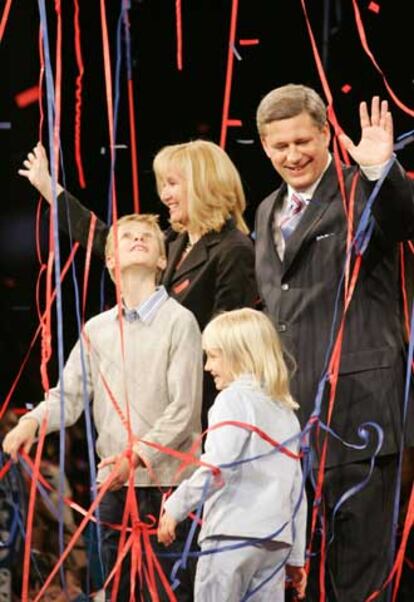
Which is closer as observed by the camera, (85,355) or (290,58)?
(85,355)

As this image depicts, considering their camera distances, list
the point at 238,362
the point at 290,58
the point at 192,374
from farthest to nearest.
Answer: the point at 290,58
the point at 192,374
the point at 238,362

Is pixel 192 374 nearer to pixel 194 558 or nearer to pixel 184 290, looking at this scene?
pixel 184 290

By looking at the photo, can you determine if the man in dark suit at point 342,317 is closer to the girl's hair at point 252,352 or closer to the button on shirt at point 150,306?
the girl's hair at point 252,352

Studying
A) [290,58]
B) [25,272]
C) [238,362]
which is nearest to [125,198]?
[25,272]

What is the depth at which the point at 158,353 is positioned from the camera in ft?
7.38

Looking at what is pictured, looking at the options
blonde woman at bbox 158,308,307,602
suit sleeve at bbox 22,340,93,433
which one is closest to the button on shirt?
suit sleeve at bbox 22,340,93,433

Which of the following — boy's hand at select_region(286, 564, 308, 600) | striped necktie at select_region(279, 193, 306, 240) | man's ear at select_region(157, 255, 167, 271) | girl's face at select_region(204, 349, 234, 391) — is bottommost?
boy's hand at select_region(286, 564, 308, 600)

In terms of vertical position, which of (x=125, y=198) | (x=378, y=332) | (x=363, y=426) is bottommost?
(x=363, y=426)

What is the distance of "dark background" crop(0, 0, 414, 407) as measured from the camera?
2.55 m

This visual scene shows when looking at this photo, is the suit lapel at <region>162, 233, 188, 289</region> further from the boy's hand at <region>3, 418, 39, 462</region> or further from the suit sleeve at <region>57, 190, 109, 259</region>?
the boy's hand at <region>3, 418, 39, 462</region>

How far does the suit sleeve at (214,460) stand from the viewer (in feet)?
6.51

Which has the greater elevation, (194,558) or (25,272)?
(25,272)

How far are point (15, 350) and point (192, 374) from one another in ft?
1.88

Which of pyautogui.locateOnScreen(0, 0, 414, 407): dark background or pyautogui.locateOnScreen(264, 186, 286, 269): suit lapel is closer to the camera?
pyautogui.locateOnScreen(264, 186, 286, 269): suit lapel
